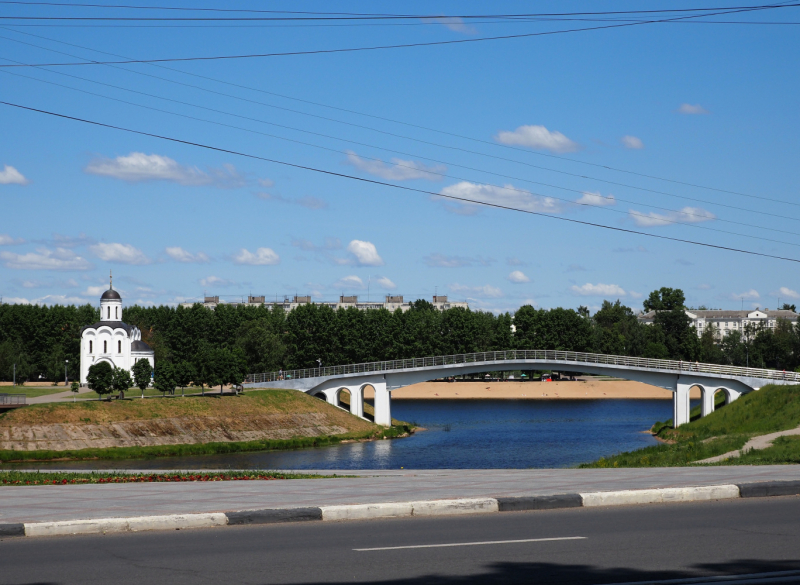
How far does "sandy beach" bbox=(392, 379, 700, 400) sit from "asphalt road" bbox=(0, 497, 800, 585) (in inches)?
4476

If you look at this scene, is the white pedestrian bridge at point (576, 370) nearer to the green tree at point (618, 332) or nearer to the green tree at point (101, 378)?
the green tree at point (101, 378)

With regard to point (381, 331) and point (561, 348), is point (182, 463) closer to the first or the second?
point (381, 331)

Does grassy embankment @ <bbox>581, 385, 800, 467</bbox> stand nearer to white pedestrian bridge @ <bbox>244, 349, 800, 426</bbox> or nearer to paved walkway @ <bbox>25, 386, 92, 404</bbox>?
white pedestrian bridge @ <bbox>244, 349, 800, 426</bbox>

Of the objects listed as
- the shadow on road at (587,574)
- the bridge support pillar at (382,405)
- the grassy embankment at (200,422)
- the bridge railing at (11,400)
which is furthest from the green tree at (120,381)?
the shadow on road at (587,574)

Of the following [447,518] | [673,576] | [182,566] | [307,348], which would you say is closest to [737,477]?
[447,518]

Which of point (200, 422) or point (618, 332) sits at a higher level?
point (618, 332)

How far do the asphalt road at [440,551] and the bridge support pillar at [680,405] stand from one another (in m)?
64.8

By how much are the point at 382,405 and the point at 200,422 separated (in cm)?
2078

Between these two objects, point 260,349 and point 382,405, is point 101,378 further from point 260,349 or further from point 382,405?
point 260,349

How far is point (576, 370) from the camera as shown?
8150 cm

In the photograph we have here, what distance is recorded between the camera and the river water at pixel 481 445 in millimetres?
53031

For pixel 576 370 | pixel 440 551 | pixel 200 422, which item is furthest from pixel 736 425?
pixel 440 551

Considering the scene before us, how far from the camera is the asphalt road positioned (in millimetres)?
10031

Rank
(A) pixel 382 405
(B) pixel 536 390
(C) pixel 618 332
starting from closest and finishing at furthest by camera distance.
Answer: (A) pixel 382 405 < (B) pixel 536 390 < (C) pixel 618 332
